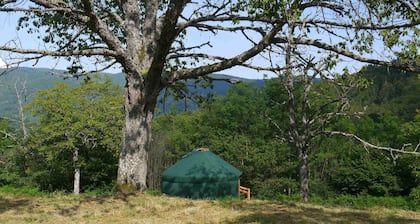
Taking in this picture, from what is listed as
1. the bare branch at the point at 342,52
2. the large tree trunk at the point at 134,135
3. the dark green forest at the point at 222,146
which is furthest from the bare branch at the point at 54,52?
the dark green forest at the point at 222,146

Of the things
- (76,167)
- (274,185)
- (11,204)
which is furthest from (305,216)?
(274,185)

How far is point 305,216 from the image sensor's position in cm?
627

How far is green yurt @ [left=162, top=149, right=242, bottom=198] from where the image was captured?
53.9 ft

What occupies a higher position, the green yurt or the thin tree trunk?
the green yurt

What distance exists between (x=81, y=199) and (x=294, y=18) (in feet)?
16.0

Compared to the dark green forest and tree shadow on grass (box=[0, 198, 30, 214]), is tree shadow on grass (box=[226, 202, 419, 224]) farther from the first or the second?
the dark green forest

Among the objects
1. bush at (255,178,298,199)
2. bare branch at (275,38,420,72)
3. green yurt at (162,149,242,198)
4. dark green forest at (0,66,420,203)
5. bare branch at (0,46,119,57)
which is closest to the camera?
bare branch at (275,38,420,72)

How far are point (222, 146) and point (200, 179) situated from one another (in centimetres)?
2071

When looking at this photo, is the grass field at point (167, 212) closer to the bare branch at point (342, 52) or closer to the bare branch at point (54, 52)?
the bare branch at point (342, 52)

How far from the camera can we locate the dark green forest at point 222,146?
95.9 ft

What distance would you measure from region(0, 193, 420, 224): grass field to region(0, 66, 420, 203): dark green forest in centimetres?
1683

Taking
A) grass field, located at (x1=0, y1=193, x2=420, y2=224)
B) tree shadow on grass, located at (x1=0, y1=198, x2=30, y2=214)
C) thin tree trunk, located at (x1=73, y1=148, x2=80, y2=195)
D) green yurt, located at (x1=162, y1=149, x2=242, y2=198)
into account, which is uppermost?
grass field, located at (x1=0, y1=193, x2=420, y2=224)

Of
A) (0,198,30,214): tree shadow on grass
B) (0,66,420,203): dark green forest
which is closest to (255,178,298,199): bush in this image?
(0,66,420,203): dark green forest

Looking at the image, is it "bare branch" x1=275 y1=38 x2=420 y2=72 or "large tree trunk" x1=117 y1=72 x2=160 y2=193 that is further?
"large tree trunk" x1=117 y1=72 x2=160 y2=193
